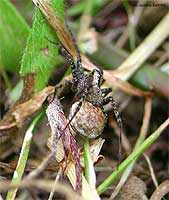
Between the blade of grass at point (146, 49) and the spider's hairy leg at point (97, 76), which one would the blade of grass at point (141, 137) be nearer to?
the blade of grass at point (146, 49)

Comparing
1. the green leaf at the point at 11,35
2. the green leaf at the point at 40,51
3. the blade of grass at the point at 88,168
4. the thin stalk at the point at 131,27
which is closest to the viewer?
the blade of grass at the point at 88,168

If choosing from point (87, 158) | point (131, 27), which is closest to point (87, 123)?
point (87, 158)

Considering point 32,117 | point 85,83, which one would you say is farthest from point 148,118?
point 32,117

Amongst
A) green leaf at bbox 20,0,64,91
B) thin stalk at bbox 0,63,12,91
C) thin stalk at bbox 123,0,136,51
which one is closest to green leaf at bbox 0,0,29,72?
thin stalk at bbox 0,63,12,91

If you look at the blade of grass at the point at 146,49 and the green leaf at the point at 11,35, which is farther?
the blade of grass at the point at 146,49

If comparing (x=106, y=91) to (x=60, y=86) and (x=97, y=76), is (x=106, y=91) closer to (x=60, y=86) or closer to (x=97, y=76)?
(x=97, y=76)

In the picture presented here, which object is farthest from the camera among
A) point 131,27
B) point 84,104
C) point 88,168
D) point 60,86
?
point 131,27

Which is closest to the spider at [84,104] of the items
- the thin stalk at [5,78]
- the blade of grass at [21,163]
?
the blade of grass at [21,163]
